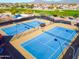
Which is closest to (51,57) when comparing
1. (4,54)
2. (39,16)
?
(4,54)

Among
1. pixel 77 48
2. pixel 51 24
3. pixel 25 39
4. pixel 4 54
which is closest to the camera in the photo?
pixel 4 54

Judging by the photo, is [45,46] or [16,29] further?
[16,29]

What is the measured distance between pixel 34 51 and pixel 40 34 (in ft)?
11.8

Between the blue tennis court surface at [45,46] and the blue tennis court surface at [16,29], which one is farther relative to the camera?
the blue tennis court surface at [16,29]

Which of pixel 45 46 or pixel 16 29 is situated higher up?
pixel 45 46

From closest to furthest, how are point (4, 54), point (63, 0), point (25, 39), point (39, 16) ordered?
point (4, 54)
point (25, 39)
point (39, 16)
point (63, 0)

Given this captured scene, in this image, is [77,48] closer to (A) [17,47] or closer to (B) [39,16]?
(A) [17,47]

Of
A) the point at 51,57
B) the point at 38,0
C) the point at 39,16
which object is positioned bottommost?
the point at 38,0

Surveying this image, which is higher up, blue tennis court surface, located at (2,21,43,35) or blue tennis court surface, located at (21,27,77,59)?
blue tennis court surface, located at (21,27,77,59)

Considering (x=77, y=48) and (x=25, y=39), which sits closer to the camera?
(x=77, y=48)

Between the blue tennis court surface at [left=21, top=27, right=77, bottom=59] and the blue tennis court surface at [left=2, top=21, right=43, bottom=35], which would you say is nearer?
the blue tennis court surface at [left=21, top=27, right=77, bottom=59]

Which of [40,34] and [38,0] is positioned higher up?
[40,34]

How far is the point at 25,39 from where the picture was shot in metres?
11.1

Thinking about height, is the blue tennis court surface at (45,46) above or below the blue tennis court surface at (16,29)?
above
